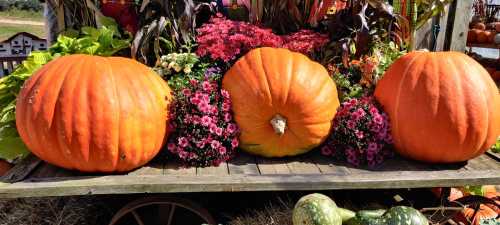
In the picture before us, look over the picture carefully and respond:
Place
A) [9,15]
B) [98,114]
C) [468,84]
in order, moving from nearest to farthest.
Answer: [98,114], [468,84], [9,15]

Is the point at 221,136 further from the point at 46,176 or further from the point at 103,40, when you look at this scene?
the point at 103,40

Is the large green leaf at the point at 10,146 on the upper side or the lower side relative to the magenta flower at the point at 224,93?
lower

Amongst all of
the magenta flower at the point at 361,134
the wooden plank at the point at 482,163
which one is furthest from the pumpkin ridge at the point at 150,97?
the wooden plank at the point at 482,163

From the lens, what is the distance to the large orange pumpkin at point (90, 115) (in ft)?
7.40

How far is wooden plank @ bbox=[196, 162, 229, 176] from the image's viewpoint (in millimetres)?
2465

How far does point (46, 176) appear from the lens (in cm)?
239

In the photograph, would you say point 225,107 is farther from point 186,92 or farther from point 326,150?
point 326,150

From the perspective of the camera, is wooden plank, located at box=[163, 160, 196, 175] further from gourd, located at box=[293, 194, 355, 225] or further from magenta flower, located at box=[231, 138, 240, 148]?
gourd, located at box=[293, 194, 355, 225]

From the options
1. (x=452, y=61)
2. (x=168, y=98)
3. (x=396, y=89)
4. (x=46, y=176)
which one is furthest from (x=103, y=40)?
(x=452, y=61)

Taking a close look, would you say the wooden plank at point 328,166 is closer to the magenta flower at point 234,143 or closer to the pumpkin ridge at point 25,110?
the magenta flower at point 234,143

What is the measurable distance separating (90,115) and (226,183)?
0.79m

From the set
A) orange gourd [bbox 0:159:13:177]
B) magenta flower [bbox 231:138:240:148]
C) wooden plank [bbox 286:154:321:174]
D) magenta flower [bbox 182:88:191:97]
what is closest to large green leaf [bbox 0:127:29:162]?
orange gourd [bbox 0:159:13:177]

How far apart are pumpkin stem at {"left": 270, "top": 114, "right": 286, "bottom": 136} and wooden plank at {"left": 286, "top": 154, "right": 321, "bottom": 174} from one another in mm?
230

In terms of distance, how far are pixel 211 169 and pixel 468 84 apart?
5.12 feet
